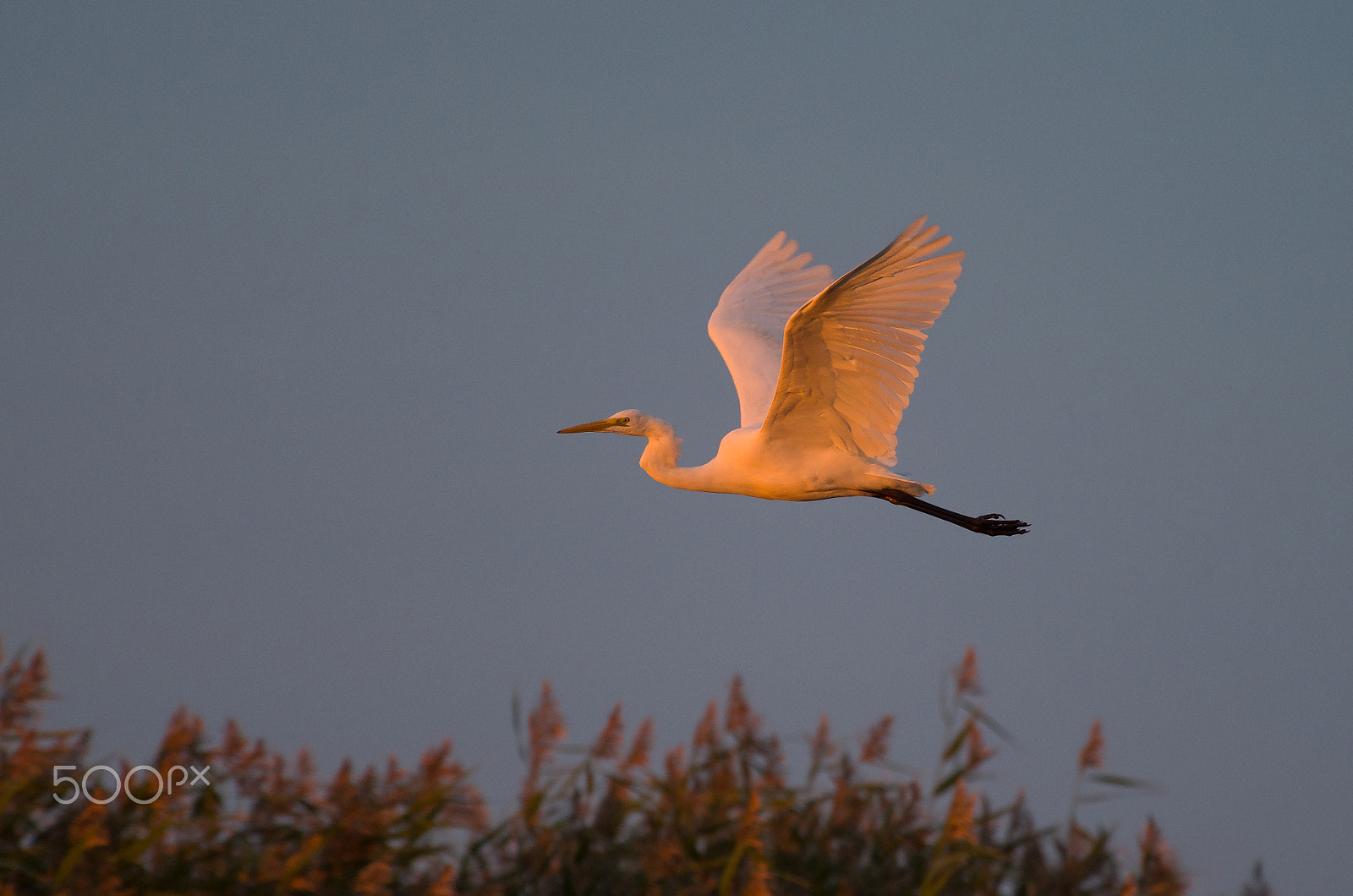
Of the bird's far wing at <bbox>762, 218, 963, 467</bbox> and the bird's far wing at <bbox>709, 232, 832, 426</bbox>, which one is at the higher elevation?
the bird's far wing at <bbox>709, 232, 832, 426</bbox>

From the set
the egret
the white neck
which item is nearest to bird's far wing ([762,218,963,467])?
the egret

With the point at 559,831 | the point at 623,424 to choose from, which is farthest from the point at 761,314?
the point at 559,831

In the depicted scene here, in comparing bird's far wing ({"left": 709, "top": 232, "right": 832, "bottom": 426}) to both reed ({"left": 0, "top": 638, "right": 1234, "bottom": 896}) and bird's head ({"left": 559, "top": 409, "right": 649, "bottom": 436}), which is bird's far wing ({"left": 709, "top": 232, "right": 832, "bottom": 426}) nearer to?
bird's head ({"left": 559, "top": 409, "right": 649, "bottom": 436})

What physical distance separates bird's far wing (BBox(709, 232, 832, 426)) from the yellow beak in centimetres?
142

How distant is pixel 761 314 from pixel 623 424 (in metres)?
2.57

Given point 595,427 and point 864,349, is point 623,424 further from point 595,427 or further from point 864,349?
point 864,349

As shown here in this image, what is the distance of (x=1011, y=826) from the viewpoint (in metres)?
6.59

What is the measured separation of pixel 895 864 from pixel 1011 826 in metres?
0.72

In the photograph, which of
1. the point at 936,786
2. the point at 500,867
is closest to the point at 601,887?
the point at 500,867

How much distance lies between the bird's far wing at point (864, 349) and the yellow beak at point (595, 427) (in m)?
1.90

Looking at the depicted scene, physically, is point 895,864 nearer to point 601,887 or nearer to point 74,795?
point 601,887

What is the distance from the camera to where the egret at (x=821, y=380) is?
29.9 ft

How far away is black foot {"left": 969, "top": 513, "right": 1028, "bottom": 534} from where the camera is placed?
11508 millimetres

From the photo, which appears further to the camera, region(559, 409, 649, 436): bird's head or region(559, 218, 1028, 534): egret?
region(559, 409, 649, 436): bird's head
